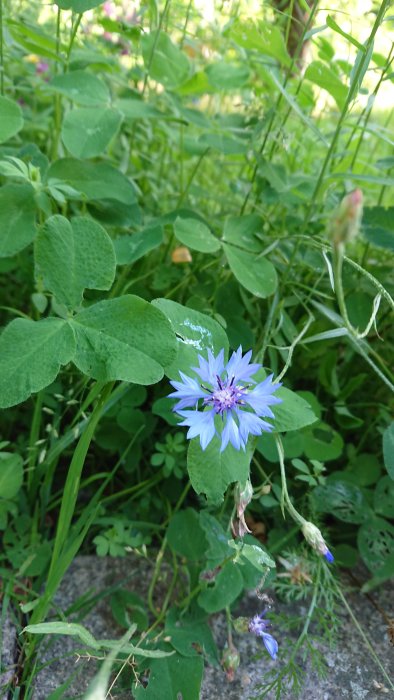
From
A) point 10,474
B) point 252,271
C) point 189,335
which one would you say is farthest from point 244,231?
point 10,474

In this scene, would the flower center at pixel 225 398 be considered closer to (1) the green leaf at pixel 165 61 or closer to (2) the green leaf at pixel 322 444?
(2) the green leaf at pixel 322 444

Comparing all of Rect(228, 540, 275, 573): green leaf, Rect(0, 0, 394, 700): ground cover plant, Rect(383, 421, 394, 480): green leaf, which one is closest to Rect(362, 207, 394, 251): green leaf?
Rect(0, 0, 394, 700): ground cover plant

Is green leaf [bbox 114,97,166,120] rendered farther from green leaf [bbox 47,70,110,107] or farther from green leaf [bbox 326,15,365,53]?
green leaf [bbox 326,15,365,53]

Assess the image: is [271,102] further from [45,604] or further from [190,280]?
[45,604]

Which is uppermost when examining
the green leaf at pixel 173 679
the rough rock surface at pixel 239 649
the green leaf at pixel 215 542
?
the green leaf at pixel 215 542

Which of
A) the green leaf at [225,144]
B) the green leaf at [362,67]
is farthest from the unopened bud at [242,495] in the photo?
the green leaf at [225,144]

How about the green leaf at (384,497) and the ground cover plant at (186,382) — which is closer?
the ground cover plant at (186,382)

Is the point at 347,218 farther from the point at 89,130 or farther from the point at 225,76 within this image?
the point at 225,76
